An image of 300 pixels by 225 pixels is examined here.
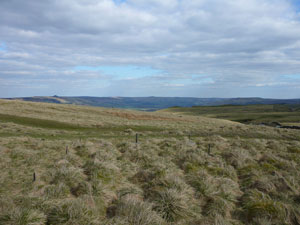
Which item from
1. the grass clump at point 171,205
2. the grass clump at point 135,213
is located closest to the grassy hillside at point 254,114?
the grass clump at point 171,205

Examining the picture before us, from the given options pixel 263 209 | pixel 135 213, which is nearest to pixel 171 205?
pixel 135 213

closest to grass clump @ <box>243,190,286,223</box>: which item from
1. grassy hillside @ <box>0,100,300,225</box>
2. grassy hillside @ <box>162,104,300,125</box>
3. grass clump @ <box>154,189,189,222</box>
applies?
grassy hillside @ <box>0,100,300,225</box>

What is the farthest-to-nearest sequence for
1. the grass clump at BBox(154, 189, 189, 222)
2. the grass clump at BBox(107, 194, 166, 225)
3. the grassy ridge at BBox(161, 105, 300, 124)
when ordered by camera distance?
the grassy ridge at BBox(161, 105, 300, 124) → the grass clump at BBox(154, 189, 189, 222) → the grass clump at BBox(107, 194, 166, 225)

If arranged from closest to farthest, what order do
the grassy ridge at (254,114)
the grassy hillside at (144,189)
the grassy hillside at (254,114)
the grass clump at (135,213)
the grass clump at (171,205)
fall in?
1. the grass clump at (135,213)
2. the grassy hillside at (144,189)
3. the grass clump at (171,205)
4. the grassy hillside at (254,114)
5. the grassy ridge at (254,114)

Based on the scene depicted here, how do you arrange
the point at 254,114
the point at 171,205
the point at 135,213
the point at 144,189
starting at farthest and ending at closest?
the point at 254,114, the point at 144,189, the point at 171,205, the point at 135,213

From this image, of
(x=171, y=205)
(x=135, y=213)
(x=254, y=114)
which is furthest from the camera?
(x=254, y=114)

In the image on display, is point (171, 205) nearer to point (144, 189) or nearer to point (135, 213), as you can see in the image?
point (135, 213)

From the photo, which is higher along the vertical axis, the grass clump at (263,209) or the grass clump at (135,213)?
the grass clump at (135,213)

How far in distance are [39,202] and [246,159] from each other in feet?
34.5

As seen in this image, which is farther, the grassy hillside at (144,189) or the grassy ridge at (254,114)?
the grassy ridge at (254,114)

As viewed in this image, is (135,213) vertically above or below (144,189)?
above

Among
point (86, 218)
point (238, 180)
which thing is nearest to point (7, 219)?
point (86, 218)

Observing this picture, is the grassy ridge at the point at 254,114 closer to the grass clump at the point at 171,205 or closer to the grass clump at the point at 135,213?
the grass clump at the point at 171,205

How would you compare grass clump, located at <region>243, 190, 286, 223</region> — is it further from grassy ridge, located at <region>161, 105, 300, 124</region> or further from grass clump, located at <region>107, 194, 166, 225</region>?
grassy ridge, located at <region>161, 105, 300, 124</region>
